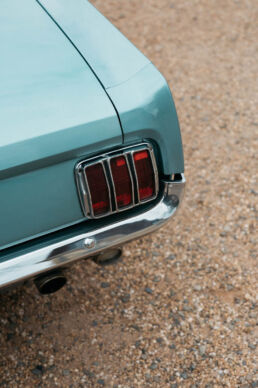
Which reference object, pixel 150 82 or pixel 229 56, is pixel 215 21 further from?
pixel 150 82

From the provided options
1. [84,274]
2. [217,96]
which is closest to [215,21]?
[217,96]

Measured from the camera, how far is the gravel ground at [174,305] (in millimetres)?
2406

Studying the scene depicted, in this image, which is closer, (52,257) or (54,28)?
(52,257)

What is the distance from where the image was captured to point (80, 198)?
1873 mm

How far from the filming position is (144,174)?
6.36 feet

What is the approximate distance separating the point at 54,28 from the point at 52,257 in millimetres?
980

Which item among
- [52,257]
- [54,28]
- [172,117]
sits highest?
[54,28]

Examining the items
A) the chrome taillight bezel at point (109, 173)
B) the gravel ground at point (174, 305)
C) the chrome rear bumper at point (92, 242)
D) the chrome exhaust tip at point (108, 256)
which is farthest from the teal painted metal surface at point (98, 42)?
the gravel ground at point (174, 305)

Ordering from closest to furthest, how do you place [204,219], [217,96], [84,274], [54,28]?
1. [54,28]
2. [84,274]
3. [204,219]
4. [217,96]

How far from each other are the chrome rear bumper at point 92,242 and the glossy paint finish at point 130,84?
0.15 m

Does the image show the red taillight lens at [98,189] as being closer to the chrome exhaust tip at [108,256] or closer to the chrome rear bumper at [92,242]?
the chrome rear bumper at [92,242]

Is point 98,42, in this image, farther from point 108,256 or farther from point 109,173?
point 108,256

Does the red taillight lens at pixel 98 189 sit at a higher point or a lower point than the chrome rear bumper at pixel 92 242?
higher

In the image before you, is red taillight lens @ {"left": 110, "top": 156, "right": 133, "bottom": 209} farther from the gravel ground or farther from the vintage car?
the gravel ground
